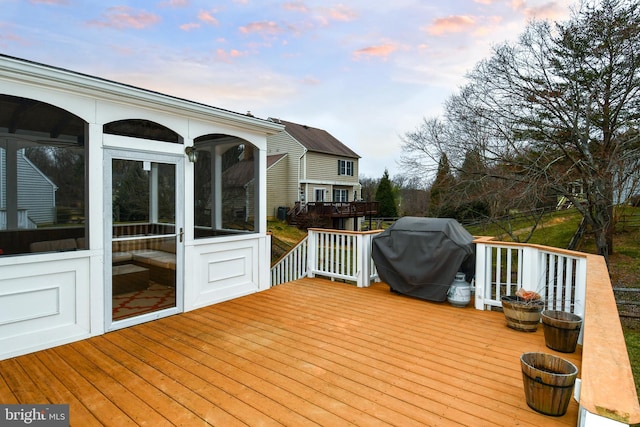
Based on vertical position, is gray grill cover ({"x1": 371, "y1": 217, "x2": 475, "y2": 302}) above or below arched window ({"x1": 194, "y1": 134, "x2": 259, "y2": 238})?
below

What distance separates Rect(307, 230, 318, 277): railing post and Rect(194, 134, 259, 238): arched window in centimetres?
126

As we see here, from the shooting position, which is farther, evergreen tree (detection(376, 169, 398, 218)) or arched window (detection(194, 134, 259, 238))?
evergreen tree (detection(376, 169, 398, 218))

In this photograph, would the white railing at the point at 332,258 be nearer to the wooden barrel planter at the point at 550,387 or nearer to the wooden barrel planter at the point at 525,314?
the wooden barrel planter at the point at 525,314

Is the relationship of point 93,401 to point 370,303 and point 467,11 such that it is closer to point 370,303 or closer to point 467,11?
point 370,303

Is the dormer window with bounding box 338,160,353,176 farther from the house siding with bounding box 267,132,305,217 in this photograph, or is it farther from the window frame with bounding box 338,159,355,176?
the house siding with bounding box 267,132,305,217

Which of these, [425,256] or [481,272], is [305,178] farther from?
[481,272]

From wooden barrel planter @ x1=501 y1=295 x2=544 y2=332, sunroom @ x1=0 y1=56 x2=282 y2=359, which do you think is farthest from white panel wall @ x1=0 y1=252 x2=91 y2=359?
wooden barrel planter @ x1=501 y1=295 x2=544 y2=332

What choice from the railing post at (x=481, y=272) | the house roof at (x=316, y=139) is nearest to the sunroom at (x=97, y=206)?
the railing post at (x=481, y=272)

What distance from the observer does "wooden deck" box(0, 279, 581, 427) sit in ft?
7.20

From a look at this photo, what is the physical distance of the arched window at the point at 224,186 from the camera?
4.42 meters

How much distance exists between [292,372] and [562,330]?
7.98 feet

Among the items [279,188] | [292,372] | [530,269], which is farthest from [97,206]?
[279,188]

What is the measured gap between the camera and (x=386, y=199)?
2528 centimetres

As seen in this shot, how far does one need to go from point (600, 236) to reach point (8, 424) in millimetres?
11712
